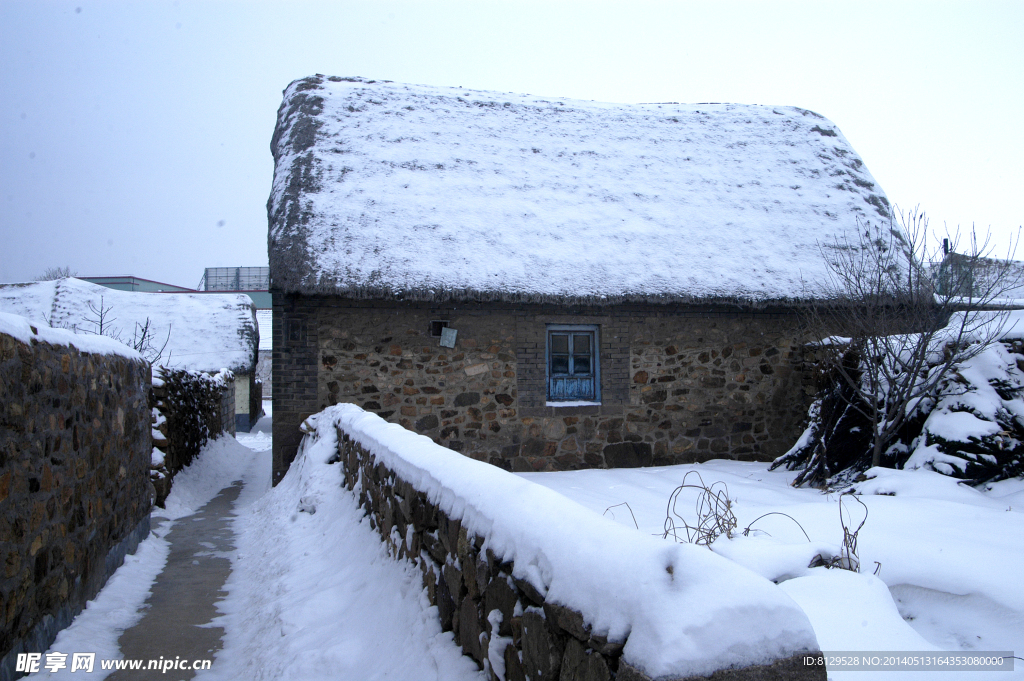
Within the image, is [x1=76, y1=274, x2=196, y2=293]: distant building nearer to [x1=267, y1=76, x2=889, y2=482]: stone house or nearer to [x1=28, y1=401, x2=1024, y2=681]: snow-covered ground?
[x1=267, y1=76, x2=889, y2=482]: stone house

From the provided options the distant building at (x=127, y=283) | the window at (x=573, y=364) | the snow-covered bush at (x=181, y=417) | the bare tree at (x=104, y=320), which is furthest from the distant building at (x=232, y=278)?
the window at (x=573, y=364)

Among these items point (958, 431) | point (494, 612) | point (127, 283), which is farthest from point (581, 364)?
point (127, 283)

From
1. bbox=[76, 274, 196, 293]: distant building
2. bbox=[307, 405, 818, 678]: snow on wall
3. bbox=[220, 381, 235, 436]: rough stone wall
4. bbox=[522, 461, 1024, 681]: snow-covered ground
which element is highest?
bbox=[76, 274, 196, 293]: distant building

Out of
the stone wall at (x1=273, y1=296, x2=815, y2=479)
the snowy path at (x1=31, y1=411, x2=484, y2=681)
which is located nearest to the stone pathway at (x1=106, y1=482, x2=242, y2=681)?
the snowy path at (x1=31, y1=411, x2=484, y2=681)

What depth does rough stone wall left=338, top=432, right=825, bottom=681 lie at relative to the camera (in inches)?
58.6

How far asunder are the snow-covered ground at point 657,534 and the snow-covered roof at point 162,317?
43.2 ft

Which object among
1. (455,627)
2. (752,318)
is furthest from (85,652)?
(752,318)

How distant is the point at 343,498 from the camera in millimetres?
5484

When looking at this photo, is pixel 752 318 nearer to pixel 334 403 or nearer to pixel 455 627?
pixel 334 403

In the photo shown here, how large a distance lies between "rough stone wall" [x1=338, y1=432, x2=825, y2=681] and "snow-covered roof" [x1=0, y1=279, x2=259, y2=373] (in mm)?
16083

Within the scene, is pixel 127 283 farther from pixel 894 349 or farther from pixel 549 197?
pixel 894 349

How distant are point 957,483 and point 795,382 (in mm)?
3862

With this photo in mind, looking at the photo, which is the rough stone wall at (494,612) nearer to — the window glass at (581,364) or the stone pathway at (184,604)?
the stone pathway at (184,604)

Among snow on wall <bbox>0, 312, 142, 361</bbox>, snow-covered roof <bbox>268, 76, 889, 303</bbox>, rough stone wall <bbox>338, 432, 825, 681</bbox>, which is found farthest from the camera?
snow-covered roof <bbox>268, 76, 889, 303</bbox>
